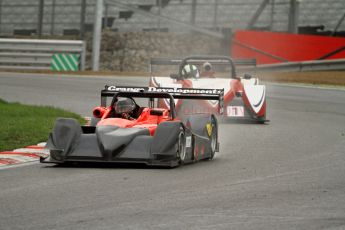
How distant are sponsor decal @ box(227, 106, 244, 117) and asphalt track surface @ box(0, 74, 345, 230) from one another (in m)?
2.80

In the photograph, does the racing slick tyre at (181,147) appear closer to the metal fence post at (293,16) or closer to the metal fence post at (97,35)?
the metal fence post at (293,16)

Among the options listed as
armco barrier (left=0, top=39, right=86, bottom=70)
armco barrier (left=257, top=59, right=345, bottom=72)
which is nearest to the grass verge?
armco barrier (left=0, top=39, right=86, bottom=70)

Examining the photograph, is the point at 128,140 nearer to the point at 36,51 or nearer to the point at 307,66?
the point at 307,66

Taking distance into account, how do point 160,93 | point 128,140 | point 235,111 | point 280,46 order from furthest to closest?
point 280,46, point 235,111, point 160,93, point 128,140

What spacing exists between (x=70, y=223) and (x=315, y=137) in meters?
8.63

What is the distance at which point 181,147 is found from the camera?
1079 centimetres

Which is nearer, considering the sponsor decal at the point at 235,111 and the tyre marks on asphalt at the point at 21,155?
the tyre marks on asphalt at the point at 21,155

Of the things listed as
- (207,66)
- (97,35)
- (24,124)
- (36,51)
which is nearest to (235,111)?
(207,66)

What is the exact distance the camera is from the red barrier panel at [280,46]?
29.5 m

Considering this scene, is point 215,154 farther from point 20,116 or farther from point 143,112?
point 20,116

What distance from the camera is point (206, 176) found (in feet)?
32.5

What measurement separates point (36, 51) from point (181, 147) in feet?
70.2

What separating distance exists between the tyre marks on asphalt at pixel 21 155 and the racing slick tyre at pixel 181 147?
185 centimetres

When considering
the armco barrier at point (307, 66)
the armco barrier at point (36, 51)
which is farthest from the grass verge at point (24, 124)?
the armco barrier at point (307, 66)
